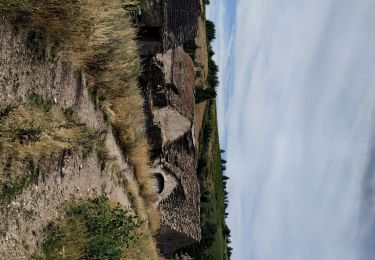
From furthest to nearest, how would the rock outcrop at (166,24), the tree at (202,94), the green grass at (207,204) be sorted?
the tree at (202,94), the green grass at (207,204), the rock outcrop at (166,24)

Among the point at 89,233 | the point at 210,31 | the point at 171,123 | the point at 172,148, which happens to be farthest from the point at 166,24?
the point at 210,31

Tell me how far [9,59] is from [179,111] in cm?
1313

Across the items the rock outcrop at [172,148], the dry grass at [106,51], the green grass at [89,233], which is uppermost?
the rock outcrop at [172,148]

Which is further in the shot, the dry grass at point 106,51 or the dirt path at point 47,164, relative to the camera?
the dry grass at point 106,51

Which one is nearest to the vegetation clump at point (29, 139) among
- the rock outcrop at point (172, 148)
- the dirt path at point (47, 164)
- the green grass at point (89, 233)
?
the dirt path at point (47, 164)

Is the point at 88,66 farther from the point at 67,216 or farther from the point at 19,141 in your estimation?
the point at 19,141

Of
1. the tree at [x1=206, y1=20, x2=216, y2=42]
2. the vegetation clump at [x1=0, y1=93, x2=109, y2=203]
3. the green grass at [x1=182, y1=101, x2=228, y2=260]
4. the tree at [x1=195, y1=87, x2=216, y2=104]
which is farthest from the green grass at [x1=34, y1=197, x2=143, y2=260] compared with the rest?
→ the tree at [x1=206, y1=20, x2=216, y2=42]

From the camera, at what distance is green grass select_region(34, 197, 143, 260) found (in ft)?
Answer: 25.9

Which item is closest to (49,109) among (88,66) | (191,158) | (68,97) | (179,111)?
(68,97)

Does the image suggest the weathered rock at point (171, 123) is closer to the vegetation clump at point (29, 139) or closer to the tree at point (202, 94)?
the vegetation clump at point (29, 139)

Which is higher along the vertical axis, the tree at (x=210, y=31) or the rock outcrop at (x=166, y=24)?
the tree at (x=210, y=31)

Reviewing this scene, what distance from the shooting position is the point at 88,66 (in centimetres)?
1078

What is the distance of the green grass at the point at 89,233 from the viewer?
790 cm

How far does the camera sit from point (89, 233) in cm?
909
